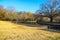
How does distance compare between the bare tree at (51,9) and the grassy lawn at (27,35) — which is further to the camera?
the bare tree at (51,9)

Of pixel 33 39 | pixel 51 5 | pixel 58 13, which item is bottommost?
pixel 33 39

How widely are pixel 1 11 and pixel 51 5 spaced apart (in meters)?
19.3

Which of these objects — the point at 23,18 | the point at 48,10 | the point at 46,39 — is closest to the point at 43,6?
the point at 48,10

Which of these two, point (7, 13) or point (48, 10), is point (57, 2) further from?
point (7, 13)

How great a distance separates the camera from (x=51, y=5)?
34.1 meters

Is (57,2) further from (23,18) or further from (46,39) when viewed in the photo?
(46,39)

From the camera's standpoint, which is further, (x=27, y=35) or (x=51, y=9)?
(x=51, y=9)

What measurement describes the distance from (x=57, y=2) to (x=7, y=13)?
19073 mm

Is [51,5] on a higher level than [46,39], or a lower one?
higher

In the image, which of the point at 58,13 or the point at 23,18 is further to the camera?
the point at 23,18

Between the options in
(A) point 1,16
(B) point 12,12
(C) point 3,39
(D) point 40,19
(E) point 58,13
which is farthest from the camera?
(B) point 12,12

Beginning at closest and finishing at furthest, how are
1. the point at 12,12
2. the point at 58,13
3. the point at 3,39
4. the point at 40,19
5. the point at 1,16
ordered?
the point at 3,39, the point at 58,13, the point at 40,19, the point at 1,16, the point at 12,12

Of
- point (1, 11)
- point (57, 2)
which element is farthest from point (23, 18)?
point (57, 2)

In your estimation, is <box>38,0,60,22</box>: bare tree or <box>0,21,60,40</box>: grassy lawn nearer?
<box>0,21,60,40</box>: grassy lawn
